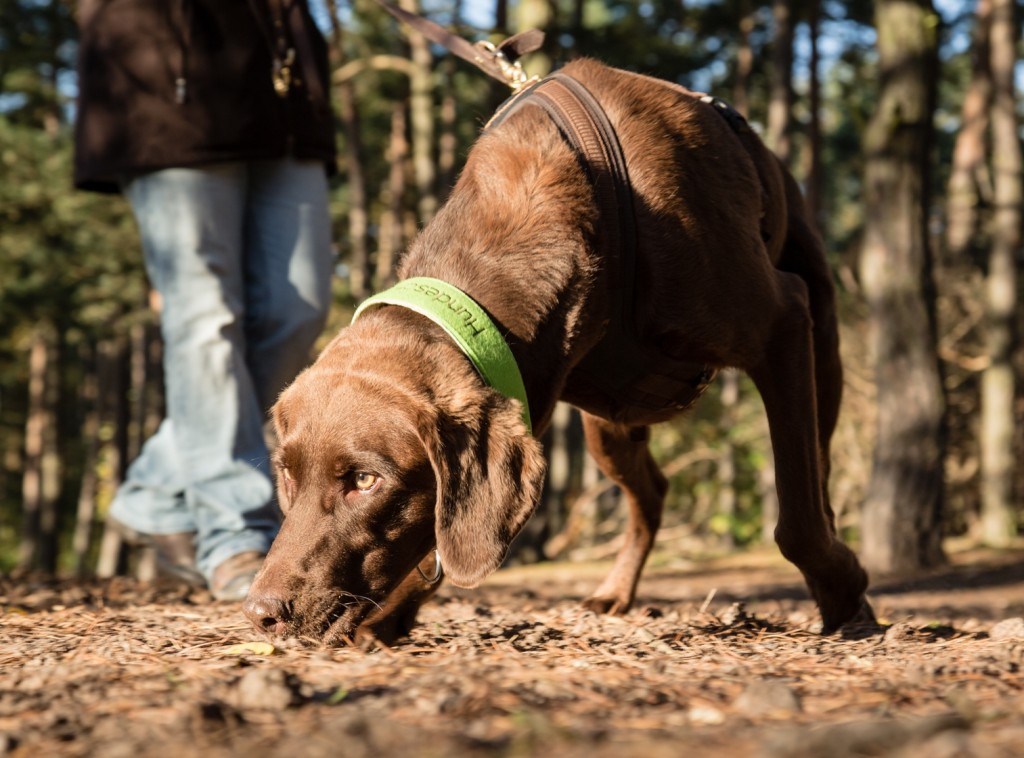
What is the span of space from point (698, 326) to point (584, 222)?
45 cm

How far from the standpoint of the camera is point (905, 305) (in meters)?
8.55

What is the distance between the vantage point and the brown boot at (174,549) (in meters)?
5.01

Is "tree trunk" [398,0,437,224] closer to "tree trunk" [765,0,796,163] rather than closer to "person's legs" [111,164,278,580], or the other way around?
"tree trunk" [765,0,796,163]

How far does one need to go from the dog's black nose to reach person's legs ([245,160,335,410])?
6.88 ft

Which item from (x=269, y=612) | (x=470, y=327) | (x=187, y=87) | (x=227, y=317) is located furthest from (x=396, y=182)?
(x=269, y=612)

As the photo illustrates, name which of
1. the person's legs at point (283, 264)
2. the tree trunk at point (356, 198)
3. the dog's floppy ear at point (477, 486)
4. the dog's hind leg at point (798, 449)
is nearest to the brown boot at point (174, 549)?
the person's legs at point (283, 264)

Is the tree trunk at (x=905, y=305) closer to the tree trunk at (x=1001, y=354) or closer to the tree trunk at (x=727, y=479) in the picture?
the tree trunk at (x=1001, y=354)

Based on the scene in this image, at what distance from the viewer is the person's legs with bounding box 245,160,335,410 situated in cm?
488

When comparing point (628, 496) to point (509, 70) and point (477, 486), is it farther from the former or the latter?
point (477, 486)

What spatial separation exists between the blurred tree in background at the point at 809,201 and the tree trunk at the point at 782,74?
0.04 meters

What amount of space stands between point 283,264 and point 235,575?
128 cm

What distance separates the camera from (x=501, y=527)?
2854mm

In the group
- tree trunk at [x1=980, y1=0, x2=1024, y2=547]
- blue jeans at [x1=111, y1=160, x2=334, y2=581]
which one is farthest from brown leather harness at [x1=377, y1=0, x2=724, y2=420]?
tree trunk at [x1=980, y1=0, x2=1024, y2=547]

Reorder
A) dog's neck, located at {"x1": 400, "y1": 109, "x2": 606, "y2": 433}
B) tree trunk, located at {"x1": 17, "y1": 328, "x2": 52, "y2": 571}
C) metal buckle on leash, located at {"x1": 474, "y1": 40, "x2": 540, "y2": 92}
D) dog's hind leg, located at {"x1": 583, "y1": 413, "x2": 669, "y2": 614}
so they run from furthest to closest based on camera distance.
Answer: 1. tree trunk, located at {"x1": 17, "y1": 328, "x2": 52, "y2": 571}
2. dog's hind leg, located at {"x1": 583, "y1": 413, "x2": 669, "y2": 614}
3. metal buckle on leash, located at {"x1": 474, "y1": 40, "x2": 540, "y2": 92}
4. dog's neck, located at {"x1": 400, "y1": 109, "x2": 606, "y2": 433}
